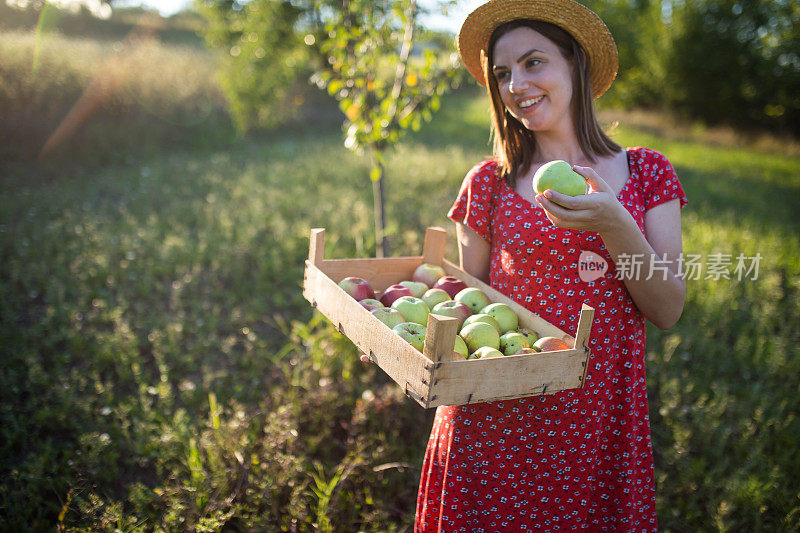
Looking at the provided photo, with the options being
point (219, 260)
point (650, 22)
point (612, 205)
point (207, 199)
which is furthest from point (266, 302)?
point (650, 22)

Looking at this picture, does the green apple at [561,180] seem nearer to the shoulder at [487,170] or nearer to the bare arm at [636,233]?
the bare arm at [636,233]

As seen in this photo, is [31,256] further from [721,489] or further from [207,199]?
[721,489]

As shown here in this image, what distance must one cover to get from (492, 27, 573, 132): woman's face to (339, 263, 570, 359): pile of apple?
0.60 metres

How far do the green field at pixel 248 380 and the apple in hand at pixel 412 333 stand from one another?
127cm

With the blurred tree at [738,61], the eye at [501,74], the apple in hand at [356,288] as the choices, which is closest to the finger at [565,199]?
the eye at [501,74]

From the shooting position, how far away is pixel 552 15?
1.75m

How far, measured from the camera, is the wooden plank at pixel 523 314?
153 centimetres

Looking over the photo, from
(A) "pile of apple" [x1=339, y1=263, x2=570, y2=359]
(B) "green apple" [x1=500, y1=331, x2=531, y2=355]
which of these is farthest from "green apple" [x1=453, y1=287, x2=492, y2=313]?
(B) "green apple" [x1=500, y1=331, x2=531, y2=355]

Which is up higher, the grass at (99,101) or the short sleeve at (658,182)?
the grass at (99,101)

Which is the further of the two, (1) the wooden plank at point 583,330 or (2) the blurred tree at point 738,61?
(2) the blurred tree at point 738,61

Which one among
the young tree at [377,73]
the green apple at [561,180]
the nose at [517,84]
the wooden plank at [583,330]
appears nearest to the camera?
the wooden plank at [583,330]

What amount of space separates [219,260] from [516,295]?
12.4 feet

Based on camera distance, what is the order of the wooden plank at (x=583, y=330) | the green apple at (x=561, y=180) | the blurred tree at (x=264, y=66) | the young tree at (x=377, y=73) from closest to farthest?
1. the wooden plank at (x=583, y=330)
2. the green apple at (x=561, y=180)
3. the young tree at (x=377, y=73)
4. the blurred tree at (x=264, y=66)

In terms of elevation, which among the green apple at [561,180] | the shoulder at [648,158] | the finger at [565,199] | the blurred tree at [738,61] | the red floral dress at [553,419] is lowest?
the red floral dress at [553,419]
